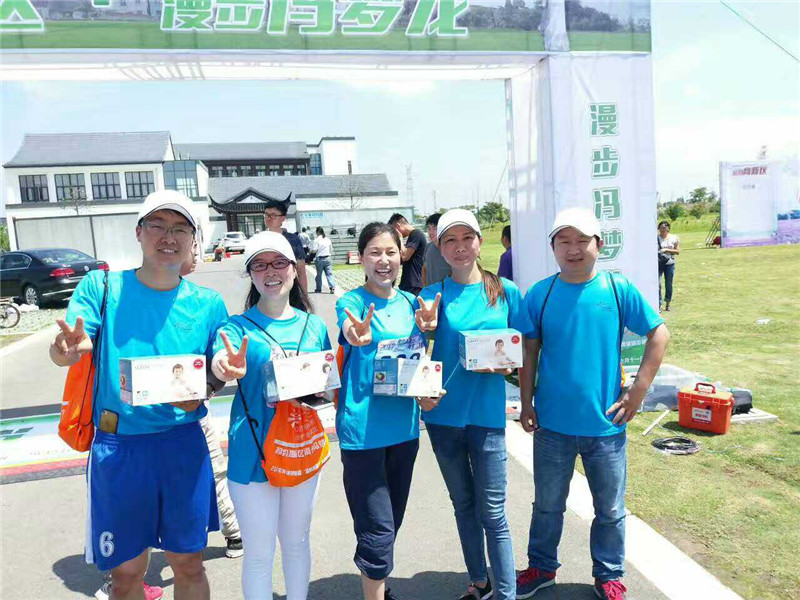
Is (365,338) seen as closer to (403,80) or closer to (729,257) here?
(403,80)

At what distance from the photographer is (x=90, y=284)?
2.19 m

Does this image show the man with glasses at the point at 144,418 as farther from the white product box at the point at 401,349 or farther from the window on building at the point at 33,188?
the window on building at the point at 33,188

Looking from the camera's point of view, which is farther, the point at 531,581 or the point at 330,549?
the point at 330,549

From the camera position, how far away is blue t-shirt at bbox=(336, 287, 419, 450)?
2.48 m

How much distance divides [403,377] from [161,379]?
94 cm

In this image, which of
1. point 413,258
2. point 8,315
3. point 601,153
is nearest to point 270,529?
point 601,153

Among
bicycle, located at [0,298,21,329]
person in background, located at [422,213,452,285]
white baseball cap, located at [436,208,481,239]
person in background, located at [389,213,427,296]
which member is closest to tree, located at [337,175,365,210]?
bicycle, located at [0,298,21,329]

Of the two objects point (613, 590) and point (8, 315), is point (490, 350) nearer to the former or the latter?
point (613, 590)

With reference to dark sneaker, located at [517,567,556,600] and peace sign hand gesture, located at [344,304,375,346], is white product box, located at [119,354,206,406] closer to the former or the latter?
peace sign hand gesture, located at [344,304,375,346]

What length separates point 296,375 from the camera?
2.23 meters

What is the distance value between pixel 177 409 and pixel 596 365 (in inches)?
73.2

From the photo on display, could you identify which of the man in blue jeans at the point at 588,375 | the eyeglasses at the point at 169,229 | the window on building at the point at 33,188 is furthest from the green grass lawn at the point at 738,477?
the window on building at the point at 33,188

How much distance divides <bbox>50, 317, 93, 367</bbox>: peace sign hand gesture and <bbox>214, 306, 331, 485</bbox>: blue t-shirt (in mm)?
475

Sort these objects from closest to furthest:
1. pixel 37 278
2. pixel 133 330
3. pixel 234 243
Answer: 1. pixel 133 330
2. pixel 37 278
3. pixel 234 243
